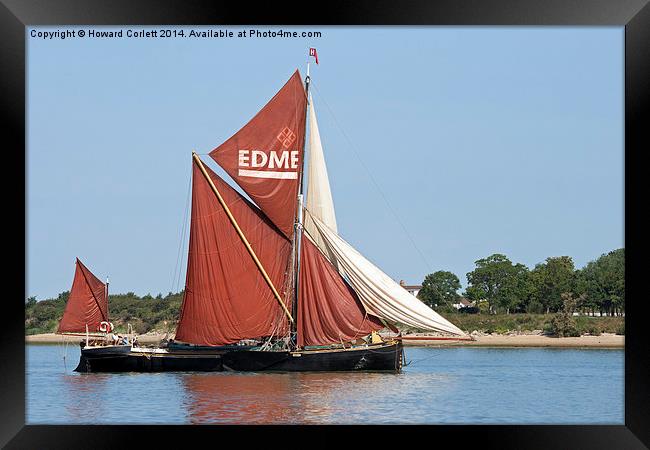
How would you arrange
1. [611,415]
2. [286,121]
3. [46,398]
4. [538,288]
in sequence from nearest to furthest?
1. [611,415]
2. [46,398]
3. [286,121]
4. [538,288]

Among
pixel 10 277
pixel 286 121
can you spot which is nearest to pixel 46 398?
pixel 286 121

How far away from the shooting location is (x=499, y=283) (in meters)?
77.6

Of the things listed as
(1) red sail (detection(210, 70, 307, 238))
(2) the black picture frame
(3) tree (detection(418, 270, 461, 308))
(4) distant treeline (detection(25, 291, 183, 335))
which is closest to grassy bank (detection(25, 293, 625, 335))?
(4) distant treeline (detection(25, 291, 183, 335))

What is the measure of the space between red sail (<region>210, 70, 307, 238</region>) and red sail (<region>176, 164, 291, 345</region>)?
649mm

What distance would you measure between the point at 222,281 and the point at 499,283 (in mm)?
43794

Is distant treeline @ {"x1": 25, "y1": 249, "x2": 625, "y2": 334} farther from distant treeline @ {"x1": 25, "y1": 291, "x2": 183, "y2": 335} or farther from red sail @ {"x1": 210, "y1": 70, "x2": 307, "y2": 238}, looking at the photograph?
red sail @ {"x1": 210, "y1": 70, "x2": 307, "y2": 238}

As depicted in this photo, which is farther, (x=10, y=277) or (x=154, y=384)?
(x=154, y=384)

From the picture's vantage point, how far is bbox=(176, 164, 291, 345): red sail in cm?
3681

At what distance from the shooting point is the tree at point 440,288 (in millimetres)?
81375

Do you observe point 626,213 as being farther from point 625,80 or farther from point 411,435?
point 411,435

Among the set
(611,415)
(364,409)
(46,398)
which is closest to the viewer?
(364,409)

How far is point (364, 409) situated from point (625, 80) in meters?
12.0

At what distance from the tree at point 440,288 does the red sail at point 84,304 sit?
129ft

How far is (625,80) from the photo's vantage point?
17.7m
